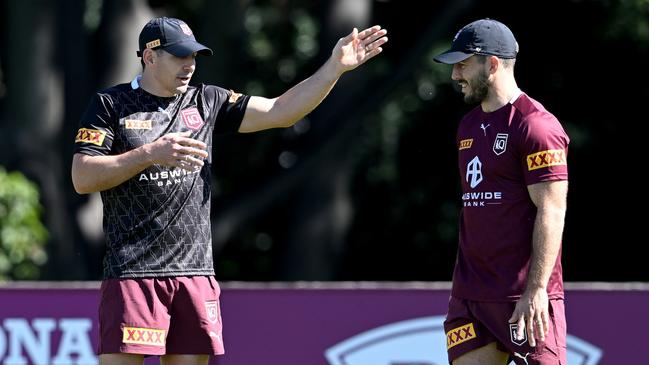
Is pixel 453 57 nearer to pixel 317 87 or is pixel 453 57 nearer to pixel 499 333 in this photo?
pixel 317 87

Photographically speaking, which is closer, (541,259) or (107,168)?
(541,259)

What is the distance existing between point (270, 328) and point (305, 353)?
0.89ft

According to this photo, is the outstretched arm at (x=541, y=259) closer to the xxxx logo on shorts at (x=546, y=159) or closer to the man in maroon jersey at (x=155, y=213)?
the xxxx logo on shorts at (x=546, y=159)

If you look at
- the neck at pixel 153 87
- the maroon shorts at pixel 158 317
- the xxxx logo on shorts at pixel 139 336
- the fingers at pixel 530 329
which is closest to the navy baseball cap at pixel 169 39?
the neck at pixel 153 87

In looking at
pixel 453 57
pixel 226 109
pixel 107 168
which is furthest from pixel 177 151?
pixel 453 57

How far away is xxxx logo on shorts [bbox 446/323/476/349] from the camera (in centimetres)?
590

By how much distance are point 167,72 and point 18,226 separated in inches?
296

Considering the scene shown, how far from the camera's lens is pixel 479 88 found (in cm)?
596

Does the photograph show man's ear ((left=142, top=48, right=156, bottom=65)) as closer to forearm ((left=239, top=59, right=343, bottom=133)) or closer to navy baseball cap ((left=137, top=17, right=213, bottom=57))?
navy baseball cap ((left=137, top=17, right=213, bottom=57))

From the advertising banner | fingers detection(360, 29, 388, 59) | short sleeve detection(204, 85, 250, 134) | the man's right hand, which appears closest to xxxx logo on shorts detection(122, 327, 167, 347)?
the man's right hand

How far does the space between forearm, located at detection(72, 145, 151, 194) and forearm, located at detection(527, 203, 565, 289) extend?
5.62 ft

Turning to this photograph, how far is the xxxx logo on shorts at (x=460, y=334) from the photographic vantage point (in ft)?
19.4

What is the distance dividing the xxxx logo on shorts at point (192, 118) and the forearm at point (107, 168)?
0.39 m

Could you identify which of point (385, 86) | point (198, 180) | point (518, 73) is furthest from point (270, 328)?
point (518, 73)
